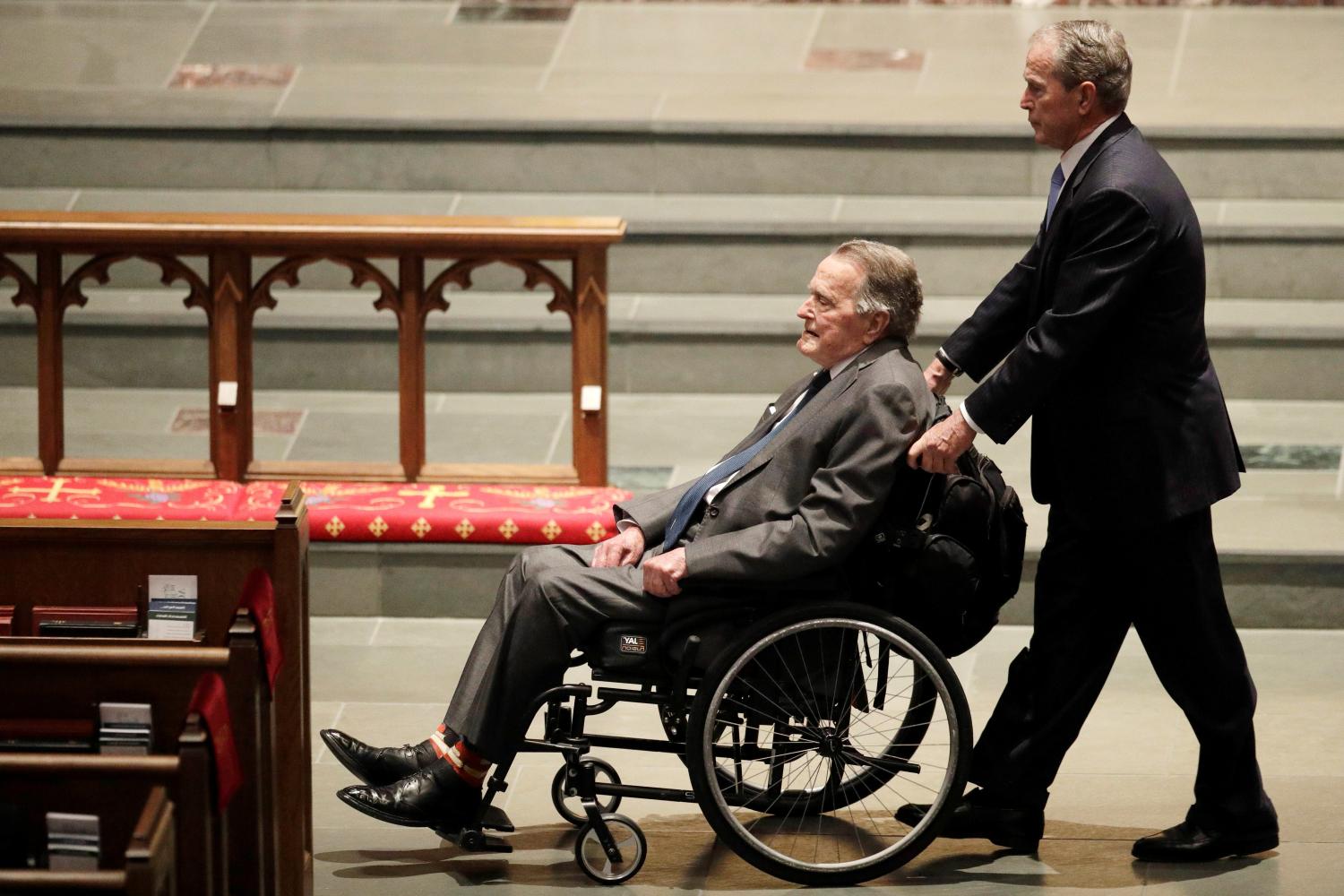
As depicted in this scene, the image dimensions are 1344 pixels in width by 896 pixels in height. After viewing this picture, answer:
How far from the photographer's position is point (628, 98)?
7152mm

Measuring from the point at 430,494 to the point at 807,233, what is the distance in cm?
198

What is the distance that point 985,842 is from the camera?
361 cm

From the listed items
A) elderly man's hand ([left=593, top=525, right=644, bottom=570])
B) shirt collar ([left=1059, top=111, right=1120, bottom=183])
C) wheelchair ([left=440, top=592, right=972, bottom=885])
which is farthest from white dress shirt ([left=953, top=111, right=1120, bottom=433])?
elderly man's hand ([left=593, top=525, right=644, bottom=570])

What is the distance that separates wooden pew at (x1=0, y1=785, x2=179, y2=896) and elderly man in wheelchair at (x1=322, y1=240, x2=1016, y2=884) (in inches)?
44.8

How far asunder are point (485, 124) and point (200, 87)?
1231 millimetres

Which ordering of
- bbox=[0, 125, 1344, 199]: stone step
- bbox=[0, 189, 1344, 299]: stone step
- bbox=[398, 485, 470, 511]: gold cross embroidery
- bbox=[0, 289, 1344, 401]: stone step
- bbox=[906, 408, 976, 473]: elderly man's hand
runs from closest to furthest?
bbox=[906, 408, 976, 473]: elderly man's hand → bbox=[398, 485, 470, 511]: gold cross embroidery → bbox=[0, 289, 1344, 401]: stone step → bbox=[0, 189, 1344, 299]: stone step → bbox=[0, 125, 1344, 199]: stone step

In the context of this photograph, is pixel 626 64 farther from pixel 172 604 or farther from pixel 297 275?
pixel 172 604

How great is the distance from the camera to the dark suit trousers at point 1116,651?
3.41 metres

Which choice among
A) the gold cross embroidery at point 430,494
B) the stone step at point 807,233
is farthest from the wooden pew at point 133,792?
the stone step at point 807,233

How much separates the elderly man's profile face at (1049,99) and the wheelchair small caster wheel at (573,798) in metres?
1.38

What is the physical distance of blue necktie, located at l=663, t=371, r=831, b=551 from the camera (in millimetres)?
3586

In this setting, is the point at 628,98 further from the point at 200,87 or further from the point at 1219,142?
the point at 1219,142

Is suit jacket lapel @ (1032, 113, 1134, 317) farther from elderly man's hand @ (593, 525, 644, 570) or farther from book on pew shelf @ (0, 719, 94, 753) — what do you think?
book on pew shelf @ (0, 719, 94, 753)

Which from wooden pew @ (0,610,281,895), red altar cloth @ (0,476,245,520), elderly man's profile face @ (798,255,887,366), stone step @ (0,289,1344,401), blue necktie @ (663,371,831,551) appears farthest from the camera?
stone step @ (0,289,1344,401)
